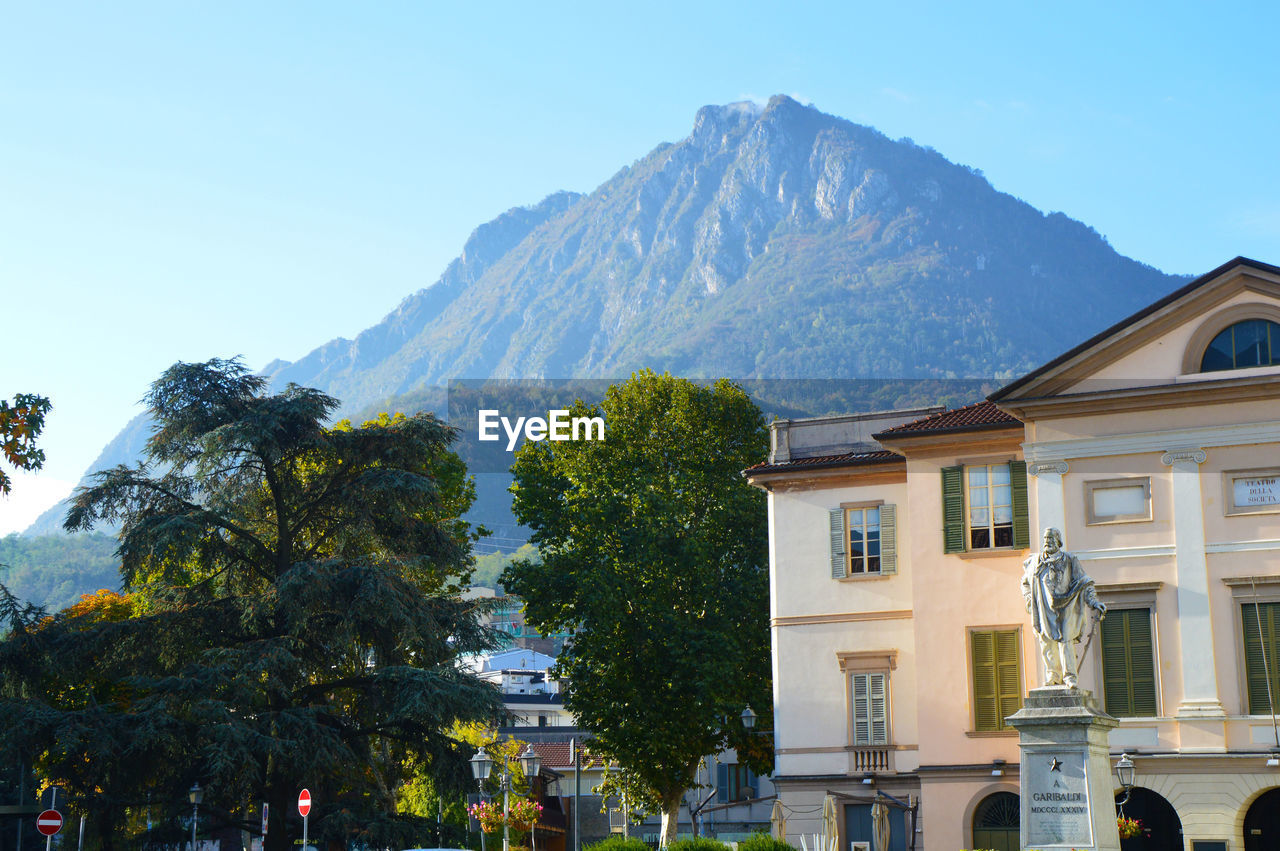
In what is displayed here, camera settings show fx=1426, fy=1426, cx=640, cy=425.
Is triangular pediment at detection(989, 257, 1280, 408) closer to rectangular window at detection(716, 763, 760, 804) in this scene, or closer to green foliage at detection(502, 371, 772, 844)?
green foliage at detection(502, 371, 772, 844)

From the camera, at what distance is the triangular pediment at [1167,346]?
1136 inches

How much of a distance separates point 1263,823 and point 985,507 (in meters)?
8.42

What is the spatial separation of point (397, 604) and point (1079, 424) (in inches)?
598

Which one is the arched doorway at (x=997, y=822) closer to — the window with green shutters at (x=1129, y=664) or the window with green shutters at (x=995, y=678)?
the window with green shutters at (x=995, y=678)

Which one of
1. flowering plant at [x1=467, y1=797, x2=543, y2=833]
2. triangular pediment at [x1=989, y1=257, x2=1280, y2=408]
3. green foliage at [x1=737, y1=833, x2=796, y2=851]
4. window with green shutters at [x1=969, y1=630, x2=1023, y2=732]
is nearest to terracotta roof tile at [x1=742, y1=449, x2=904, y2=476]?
triangular pediment at [x1=989, y1=257, x2=1280, y2=408]

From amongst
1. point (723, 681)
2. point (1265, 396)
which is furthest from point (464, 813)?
point (1265, 396)

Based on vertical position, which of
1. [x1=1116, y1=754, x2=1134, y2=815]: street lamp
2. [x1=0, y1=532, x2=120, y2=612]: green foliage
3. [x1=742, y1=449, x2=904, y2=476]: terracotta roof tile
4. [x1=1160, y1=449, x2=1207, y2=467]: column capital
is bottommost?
[x1=1116, y1=754, x2=1134, y2=815]: street lamp

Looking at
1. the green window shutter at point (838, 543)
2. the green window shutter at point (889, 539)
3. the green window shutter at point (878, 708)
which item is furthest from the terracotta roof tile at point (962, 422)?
the green window shutter at point (878, 708)

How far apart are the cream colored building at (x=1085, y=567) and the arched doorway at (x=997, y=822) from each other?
0.05m

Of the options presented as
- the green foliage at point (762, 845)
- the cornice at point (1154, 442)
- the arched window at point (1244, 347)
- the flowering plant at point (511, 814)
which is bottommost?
the flowering plant at point (511, 814)

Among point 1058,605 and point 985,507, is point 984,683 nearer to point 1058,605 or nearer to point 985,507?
point 985,507

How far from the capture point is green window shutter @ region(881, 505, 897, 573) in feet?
112

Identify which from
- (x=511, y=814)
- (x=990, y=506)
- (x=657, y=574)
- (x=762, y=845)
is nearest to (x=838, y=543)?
(x=990, y=506)

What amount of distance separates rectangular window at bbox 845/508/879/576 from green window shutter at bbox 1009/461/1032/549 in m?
4.09
